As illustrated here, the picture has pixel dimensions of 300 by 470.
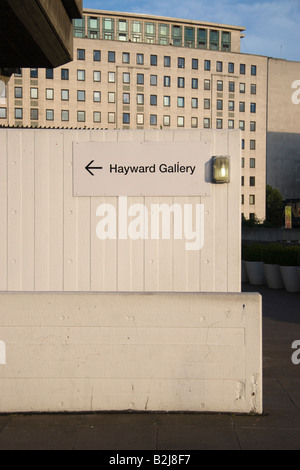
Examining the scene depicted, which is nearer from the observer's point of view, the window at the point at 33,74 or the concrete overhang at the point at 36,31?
the concrete overhang at the point at 36,31

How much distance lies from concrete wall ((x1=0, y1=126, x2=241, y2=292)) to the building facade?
7410cm

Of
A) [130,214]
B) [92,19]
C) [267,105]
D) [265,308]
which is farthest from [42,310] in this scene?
[267,105]

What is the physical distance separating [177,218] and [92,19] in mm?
87606

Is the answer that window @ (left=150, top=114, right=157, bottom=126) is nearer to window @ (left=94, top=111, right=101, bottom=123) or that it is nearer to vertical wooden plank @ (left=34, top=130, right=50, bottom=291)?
window @ (left=94, top=111, right=101, bottom=123)

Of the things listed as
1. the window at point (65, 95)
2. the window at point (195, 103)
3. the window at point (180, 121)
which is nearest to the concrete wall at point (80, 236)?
the window at point (65, 95)

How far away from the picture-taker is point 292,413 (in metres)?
4.84

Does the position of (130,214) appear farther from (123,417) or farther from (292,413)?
(292,413)

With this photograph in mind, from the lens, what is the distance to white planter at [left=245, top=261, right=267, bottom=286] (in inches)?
616

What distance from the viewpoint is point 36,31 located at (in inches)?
291

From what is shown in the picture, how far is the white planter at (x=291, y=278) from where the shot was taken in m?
13.9

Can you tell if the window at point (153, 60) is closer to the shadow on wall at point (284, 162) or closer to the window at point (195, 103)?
the window at point (195, 103)

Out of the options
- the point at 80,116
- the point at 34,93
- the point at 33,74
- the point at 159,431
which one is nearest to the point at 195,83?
the point at 80,116

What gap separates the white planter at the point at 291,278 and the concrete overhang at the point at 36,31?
27.7 feet
